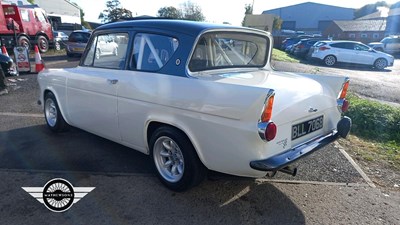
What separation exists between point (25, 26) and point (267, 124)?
19.7 meters

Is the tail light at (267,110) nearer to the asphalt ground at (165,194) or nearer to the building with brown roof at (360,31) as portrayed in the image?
the asphalt ground at (165,194)

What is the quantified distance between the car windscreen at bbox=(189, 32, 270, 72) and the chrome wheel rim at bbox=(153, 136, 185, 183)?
33.3 inches

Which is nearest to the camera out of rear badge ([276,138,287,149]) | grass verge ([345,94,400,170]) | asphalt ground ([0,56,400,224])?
rear badge ([276,138,287,149])

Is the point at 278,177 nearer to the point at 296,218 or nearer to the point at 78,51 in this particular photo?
the point at 296,218

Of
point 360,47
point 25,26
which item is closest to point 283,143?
point 360,47

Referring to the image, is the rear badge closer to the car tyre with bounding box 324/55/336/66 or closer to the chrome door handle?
the chrome door handle

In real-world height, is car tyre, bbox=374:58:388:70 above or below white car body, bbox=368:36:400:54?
below

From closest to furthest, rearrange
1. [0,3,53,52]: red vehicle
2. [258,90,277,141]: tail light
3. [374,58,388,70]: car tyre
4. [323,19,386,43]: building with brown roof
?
[258,90,277,141]: tail light < [0,3,53,52]: red vehicle < [374,58,388,70]: car tyre < [323,19,386,43]: building with brown roof

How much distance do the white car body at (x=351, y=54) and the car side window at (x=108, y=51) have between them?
56.7ft

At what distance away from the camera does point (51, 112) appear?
4859 mm

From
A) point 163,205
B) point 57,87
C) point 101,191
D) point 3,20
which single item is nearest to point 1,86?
point 57,87

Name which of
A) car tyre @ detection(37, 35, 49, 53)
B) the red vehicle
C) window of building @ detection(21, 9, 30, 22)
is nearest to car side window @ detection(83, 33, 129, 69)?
the red vehicle

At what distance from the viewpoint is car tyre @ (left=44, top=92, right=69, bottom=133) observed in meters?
4.64

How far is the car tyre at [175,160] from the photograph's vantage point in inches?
110
